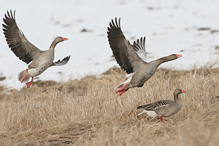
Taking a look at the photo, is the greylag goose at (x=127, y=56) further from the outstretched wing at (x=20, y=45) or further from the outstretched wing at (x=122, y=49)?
the outstretched wing at (x=20, y=45)

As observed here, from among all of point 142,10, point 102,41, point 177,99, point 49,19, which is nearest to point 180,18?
point 142,10

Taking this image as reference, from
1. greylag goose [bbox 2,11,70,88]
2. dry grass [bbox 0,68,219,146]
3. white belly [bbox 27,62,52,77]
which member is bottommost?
dry grass [bbox 0,68,219,146]

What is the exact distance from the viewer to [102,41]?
1722 centimetres

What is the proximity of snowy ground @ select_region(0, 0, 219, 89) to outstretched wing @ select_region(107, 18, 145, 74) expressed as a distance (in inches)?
200

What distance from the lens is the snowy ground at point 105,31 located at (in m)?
14.1

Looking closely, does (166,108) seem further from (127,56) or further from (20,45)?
(20,45)

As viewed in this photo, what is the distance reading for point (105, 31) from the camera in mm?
18469

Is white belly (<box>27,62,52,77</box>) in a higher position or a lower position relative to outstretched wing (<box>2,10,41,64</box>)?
lower

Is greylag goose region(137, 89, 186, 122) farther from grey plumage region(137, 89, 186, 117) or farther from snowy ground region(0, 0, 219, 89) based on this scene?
snowy ground region(0, 0, 219, 89)

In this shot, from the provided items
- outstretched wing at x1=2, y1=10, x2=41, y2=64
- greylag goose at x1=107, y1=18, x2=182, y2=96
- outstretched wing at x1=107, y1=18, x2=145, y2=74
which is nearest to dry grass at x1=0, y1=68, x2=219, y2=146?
greylag goose at x1=107, y1=18, x2=182, y2=96

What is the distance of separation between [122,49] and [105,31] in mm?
11539

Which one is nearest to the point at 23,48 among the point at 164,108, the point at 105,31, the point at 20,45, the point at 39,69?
the point at 20,45

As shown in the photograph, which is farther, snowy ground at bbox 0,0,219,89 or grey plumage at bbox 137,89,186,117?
snowy ground at bbox 0,0,219,89

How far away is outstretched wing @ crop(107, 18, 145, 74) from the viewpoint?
6.95 m
